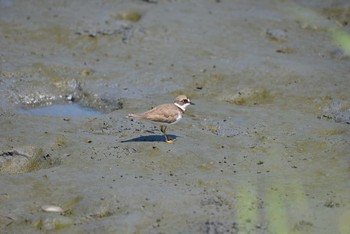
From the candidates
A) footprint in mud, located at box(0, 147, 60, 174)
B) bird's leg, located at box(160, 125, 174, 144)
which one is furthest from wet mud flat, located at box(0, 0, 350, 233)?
bird's leg, located at box(160, 125, 174, 144)

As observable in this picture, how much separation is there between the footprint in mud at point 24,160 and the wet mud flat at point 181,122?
23mm

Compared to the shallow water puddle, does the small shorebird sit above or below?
above

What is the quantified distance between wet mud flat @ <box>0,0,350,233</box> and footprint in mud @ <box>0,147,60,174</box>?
0.07 feet

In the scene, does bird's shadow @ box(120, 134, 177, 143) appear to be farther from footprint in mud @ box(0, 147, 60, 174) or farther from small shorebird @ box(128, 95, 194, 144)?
footprint in mud @ box(0, 147, 60, 174)

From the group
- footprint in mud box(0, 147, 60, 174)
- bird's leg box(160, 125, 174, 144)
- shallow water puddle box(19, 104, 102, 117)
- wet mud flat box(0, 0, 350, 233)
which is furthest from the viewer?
shallow water puddle box(19, 104, 102, 117)

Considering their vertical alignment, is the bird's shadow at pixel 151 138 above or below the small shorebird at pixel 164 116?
below

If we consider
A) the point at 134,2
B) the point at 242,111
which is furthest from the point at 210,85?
the point at 134,2

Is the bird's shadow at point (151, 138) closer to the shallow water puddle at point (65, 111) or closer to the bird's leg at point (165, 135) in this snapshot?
the bird's leg at point (165, 135)

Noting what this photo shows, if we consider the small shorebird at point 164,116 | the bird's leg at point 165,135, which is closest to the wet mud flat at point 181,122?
the bird's leg at point 165,135

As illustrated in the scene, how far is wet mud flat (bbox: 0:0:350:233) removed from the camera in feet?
32.1

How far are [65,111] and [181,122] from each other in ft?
8.44

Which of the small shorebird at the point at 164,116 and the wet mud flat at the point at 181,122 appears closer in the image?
the wet mud flat at the point at 181,122

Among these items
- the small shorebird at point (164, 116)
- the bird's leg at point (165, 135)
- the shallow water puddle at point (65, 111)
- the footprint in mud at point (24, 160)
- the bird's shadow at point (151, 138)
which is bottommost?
the shallow water puddle at point (65, 111)

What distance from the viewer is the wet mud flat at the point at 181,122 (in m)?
9.80
